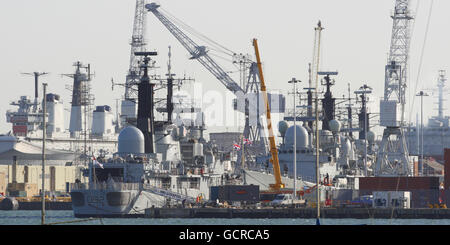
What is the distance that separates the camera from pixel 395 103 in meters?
106

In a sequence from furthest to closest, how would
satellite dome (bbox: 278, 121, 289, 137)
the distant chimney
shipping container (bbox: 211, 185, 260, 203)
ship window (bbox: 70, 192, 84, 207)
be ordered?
satellite dome (bbox: 278, 121, 289, 137)
shipping container (bbox: 211, 185, 260, 203)
the distant chimney
ship window (bbox: 70, 192, 84, 207)

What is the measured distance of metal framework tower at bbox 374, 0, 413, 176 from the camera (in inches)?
4119

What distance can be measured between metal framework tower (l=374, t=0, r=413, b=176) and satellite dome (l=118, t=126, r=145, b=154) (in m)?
27.3

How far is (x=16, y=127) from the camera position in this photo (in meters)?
191

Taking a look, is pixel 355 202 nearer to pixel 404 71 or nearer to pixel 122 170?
pixel 122 170

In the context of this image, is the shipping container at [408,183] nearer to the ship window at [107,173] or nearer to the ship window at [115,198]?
the ship window at [107,173]

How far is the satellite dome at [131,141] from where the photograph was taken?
9175cm

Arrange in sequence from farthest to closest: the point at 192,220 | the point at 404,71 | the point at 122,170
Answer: the point at 404,71 < the point at 122,170 < the point at 192,220

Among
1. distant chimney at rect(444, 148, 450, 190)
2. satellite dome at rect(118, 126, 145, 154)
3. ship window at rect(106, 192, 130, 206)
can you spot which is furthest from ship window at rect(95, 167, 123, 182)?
distant chimney at rect(444, 148, 450, 190)

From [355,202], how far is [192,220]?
1816 centimetres

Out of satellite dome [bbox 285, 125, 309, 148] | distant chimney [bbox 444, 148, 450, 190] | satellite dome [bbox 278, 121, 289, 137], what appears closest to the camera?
distant chimney [bbox 444, 148, 450, 190]

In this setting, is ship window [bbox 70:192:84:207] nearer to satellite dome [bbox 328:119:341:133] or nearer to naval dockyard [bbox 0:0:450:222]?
naval dockyard [bbox 0:0:450:222]
